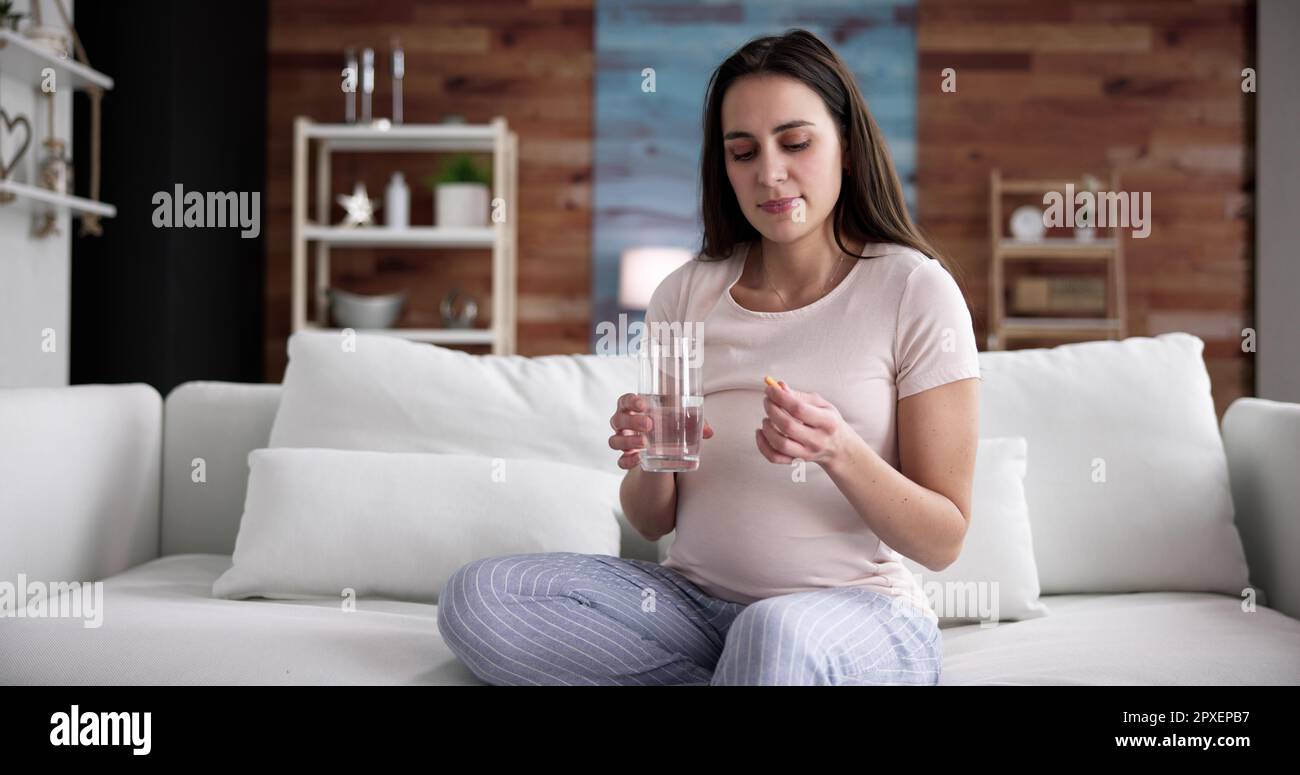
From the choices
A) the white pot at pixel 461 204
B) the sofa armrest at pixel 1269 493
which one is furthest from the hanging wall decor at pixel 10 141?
the sofa armrest at pixel 1269 493

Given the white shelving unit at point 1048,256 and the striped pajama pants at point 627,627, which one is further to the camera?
the white shelving unit at point 1048,256

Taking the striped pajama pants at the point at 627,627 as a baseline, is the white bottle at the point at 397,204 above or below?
above

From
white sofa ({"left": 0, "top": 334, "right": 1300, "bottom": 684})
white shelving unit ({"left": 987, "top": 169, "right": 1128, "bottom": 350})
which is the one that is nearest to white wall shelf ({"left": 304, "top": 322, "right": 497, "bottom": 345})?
white shelving unit ({"left": 987, "top": 169, "right": 1128, "bottom": 350})

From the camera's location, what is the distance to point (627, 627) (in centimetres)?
136

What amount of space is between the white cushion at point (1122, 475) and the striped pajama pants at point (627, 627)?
0.63 metres

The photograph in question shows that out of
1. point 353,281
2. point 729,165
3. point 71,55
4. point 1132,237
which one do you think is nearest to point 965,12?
point 1132,237

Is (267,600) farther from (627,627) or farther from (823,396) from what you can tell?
(823,396)

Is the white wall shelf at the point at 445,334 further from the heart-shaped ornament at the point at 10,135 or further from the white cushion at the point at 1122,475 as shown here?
the white cushion at the point at 1122,475

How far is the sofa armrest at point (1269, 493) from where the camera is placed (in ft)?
5.97

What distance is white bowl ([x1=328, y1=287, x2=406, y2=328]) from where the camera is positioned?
4852 millimetres

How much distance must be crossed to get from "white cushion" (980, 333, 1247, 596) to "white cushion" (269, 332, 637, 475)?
2.25ft

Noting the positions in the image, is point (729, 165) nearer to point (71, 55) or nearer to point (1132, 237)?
point (71, 55)

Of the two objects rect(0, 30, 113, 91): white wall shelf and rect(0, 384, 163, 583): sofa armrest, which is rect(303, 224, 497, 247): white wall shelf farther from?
rect(0, 384, 163, 583): sofa armrest
